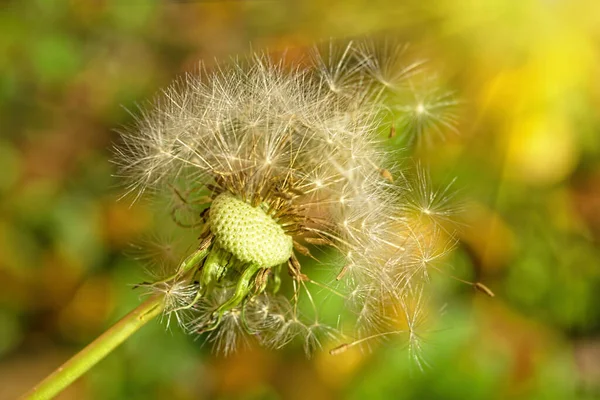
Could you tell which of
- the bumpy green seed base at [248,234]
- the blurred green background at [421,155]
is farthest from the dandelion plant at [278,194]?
the blurred green background at [421,155]

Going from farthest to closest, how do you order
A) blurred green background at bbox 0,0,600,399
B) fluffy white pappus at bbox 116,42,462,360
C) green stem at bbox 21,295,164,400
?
blurred green background at bbox 0,0,600,399, fluffy white pappus at bbox 116,42,462,360, green stem at bbox 21,295,164,400

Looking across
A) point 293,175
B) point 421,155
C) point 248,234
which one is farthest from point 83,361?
point 421,155

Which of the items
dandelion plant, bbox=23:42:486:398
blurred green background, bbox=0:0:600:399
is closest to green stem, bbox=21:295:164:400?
dandelion plant, bbox=23:42:486:398

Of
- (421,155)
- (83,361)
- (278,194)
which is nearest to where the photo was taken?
(83,361)

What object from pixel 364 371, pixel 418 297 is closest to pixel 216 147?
pixel 418 297

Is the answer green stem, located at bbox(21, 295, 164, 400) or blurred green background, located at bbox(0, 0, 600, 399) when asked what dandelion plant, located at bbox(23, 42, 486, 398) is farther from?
blurred green background, located at bbox(0, 0, 600, 399)

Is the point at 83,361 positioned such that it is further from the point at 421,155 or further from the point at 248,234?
the point at 421,155

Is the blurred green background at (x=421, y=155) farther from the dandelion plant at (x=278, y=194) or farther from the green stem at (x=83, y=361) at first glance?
the green stem at (x=83, y=361)
